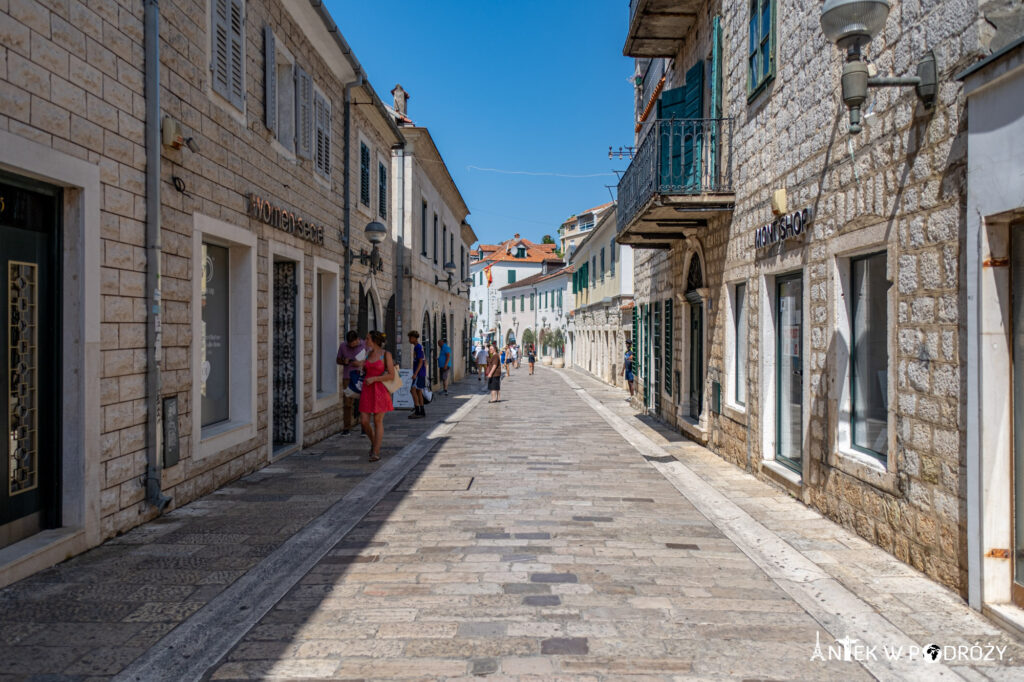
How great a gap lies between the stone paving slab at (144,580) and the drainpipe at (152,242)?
616 mm

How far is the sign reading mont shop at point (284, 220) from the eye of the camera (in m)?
8.41

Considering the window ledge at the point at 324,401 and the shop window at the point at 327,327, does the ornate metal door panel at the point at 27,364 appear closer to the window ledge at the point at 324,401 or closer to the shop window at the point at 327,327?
the window ledge at the point at 324,401

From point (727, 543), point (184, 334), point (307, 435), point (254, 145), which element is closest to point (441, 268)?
point (307, 435)

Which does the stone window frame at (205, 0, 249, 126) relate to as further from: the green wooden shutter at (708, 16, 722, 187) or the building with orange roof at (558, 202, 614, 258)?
the building with orange roof at (558, 202, 614, 258)

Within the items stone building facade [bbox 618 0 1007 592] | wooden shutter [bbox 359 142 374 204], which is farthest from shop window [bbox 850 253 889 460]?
wooden shutter [bbox 359 142 374 204]

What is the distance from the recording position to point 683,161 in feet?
34.4

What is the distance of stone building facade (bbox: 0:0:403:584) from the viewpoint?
4.91 meters

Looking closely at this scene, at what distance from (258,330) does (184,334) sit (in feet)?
5.69

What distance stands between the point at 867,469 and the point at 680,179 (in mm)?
6185

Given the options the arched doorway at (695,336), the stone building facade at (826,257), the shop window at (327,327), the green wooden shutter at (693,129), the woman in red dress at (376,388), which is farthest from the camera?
the arched doorway at (695,336)

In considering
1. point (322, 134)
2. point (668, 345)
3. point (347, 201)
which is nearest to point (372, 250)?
point (347, 201)

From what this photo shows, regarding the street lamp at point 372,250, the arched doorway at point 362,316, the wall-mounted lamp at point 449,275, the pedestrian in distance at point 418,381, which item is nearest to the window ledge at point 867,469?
the street lamp at point 372,250

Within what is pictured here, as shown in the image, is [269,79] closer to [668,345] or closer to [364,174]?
[364,174]

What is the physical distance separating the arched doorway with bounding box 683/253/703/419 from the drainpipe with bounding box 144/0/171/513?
8.15 meters
